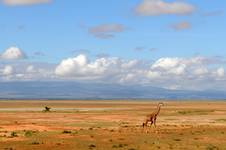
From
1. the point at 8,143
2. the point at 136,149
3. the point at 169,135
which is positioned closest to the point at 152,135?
the point at 169,135

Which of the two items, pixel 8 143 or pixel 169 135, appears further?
pixel 169 135

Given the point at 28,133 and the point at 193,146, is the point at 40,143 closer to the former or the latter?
the point at 28,133

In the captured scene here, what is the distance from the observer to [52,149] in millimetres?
35844

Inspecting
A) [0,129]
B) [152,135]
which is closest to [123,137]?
[152,135]

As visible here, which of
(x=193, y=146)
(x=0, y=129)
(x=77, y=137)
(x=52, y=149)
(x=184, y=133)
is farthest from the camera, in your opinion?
(x=0, y=129)

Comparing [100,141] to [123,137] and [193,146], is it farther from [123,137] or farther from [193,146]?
[193,146]

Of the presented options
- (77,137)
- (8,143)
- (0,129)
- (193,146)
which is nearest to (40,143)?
(8,143)

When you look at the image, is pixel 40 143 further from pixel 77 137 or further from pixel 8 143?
pixel 77 137

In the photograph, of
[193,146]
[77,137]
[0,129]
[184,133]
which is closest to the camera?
[193,146]

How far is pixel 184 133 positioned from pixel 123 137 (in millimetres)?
6853

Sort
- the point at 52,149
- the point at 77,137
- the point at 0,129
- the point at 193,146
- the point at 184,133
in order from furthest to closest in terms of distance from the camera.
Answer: the point at 0,129 → the point at 184,133 → the point at 77,137 → the point at 193,146 → the point at 52,149

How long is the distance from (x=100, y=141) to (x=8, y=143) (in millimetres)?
6525

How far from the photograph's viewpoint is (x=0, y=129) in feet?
171

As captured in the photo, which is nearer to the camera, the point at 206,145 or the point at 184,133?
the point at 206,145
